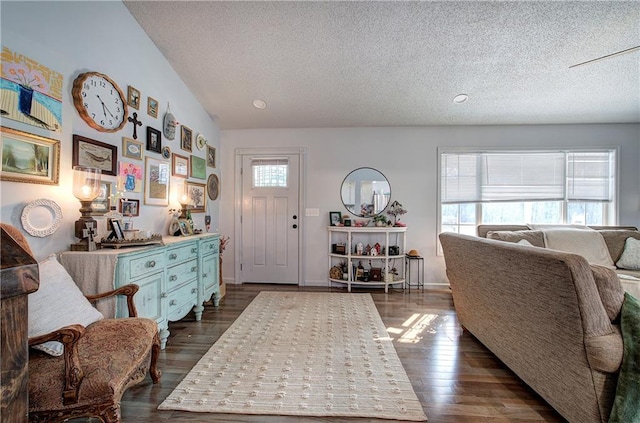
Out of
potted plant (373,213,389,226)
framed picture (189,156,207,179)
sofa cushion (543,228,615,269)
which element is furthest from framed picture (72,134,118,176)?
sofa cushion (543,228,615,269)

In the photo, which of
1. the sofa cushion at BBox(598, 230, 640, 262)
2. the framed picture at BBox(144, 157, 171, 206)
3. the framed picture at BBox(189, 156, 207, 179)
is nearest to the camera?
the framed picture at BBox(144, 157, 171, 206)

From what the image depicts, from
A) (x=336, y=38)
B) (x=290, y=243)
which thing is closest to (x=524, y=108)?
(x=336, y=38)

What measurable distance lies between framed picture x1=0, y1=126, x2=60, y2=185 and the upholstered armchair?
1.42ft

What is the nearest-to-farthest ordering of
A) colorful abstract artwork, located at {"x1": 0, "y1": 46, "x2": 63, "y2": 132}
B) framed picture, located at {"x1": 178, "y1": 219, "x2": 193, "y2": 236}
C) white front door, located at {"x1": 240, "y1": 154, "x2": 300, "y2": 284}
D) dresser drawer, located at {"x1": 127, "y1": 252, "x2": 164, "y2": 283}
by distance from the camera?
colorful abstract artwork, located at {"x1": 0, "y1": 46, "x2": 63, "y2": 132} < dresser drawer, located at {"x1": 127, "y1": 252, "x2": 164, "y2": 283} < framed picture, located at {"x1": 178, "y1": 219, "x2": 193, "y2": 236} < white front door, located at {"x1": 240, "y1": 154, "x2": 300, "y2": 284}

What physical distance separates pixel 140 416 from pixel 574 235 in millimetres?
4470

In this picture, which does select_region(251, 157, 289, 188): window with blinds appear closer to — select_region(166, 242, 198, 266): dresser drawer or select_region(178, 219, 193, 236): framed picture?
select_region(178, 219, 193, 236): framed picture

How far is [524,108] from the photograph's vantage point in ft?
11.9

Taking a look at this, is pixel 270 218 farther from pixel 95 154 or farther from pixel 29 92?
pixel 29 92

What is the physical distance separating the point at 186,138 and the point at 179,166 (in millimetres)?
393

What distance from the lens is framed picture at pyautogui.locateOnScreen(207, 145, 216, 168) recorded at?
3902 millimetres

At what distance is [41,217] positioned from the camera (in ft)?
5.65

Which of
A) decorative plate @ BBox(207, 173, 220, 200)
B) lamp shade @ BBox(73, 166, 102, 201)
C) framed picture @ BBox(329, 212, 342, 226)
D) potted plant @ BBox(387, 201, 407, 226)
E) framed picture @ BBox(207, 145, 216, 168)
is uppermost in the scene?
framed picture @ BBox(207, 145, 216, 168)

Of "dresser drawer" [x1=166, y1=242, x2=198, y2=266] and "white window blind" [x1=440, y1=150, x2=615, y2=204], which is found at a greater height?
"white window blind" [x1=440, y1=150, x2=615, y2=204]

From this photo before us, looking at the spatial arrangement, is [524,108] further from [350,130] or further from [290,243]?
[290,243]
